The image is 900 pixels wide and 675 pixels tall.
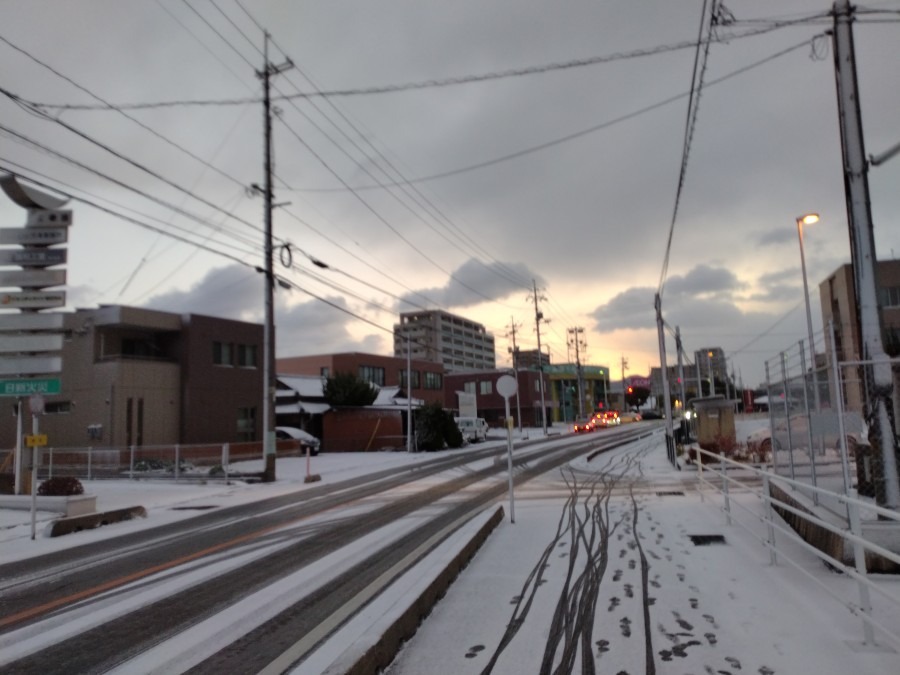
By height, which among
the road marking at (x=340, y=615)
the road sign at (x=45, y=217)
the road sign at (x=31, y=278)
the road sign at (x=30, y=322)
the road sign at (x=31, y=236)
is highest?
the road sign at (x=45, y=217)

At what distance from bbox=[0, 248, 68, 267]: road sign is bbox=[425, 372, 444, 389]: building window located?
53921mm

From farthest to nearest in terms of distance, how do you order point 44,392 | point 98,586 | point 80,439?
point 80,439 < point 44,392 < point 98,586

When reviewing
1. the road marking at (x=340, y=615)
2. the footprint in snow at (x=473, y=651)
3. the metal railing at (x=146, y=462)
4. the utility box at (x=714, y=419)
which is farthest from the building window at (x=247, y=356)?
the footprint in snow at (x=473, y=651)

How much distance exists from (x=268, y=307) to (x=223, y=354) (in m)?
13.2

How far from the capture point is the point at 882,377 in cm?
882

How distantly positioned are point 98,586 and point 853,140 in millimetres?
11589

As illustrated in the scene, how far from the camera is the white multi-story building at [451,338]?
500 ft

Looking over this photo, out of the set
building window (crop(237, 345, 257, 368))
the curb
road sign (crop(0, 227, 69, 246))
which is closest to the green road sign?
the curb

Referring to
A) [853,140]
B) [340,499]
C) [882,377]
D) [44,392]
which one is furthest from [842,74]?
[44,392]

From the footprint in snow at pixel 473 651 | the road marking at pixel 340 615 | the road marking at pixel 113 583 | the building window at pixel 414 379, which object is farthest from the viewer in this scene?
the building window at pixel 414 379

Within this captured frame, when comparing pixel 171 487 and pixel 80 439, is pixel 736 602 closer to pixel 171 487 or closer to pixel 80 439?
pixel 171 487

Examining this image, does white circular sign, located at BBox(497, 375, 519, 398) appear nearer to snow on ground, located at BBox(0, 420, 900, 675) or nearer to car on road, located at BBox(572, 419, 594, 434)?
snow on ground, located at BBox(0, 420, 900, 675)

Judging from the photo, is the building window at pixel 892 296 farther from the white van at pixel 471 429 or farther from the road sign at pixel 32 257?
the road sign at pixel 32 257

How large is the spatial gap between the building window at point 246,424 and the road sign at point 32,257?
800 inches
